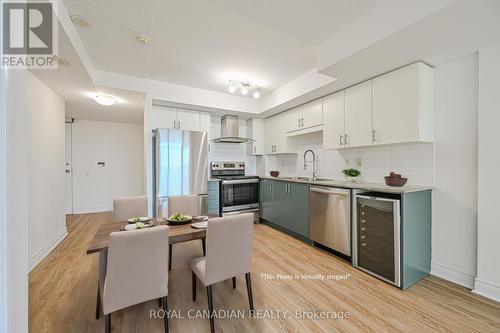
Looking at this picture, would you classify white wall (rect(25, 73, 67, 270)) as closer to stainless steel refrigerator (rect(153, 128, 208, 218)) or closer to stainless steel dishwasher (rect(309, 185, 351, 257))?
stainless steel refrigerator (rect(153, 128, 208, 218))

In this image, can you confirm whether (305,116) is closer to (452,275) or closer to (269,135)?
(269,135)

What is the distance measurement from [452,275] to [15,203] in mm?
3478

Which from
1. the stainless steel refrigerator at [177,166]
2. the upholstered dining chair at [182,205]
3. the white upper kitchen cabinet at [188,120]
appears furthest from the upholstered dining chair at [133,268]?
the white upper kitchen cabinet at [188,120]

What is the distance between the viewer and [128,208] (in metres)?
2.34

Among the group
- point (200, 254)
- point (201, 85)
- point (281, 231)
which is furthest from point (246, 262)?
point (201, 85)

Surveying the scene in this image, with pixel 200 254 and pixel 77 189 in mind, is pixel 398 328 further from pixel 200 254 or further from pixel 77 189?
pixel 77 189

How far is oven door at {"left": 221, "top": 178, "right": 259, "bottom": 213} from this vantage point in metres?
3.82

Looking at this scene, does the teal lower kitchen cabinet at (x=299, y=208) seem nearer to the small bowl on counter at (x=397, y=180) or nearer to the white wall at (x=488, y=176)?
the small bowl on counter at (x=397, y=180)

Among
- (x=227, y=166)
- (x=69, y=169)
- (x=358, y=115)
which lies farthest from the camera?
(x=69, y=169)

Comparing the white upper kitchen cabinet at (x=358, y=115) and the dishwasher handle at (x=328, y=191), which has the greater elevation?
the white upper kitchen cabinet at (x=358, y=115)

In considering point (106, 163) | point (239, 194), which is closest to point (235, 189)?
point (239, 194)

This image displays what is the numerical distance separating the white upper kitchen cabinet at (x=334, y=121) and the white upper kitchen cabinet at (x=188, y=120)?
7.41 ft

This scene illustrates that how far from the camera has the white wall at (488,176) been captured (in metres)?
1.82

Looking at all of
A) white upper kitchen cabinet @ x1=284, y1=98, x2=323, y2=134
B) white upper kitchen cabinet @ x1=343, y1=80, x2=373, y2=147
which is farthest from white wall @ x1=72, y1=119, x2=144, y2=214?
white upper kitchen cabinet @ x1=343, y1=80, x2=373, y2=147
